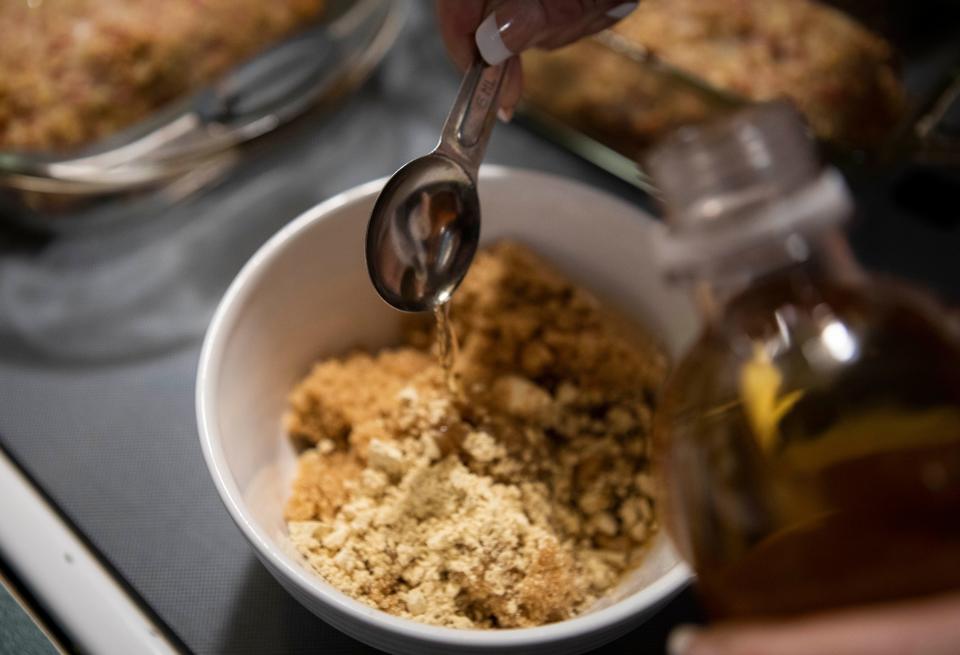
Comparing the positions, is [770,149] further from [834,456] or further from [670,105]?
[670,105]

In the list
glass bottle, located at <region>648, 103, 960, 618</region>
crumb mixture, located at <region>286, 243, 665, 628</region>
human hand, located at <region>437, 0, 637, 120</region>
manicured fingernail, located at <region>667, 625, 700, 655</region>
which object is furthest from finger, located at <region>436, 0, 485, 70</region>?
manicured fingernail, located at <region>667, 625, 700, 655</region>

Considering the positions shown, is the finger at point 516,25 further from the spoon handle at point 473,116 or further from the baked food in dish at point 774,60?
the baked food in dish at point 774,60

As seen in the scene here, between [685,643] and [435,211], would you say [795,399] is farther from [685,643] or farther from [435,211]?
A: [435,211]

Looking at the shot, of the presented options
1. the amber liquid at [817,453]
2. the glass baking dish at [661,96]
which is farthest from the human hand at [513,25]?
the amber liquid at [817,453]

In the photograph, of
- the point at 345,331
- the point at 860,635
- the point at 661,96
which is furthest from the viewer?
the point at 661,96

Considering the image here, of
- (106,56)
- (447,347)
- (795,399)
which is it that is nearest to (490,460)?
(447,347)

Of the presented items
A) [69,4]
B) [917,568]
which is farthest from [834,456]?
[69,4]

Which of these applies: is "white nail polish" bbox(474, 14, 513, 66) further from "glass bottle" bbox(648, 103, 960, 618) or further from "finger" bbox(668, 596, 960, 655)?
"finger" bbox(668, 596, 960, 655)
